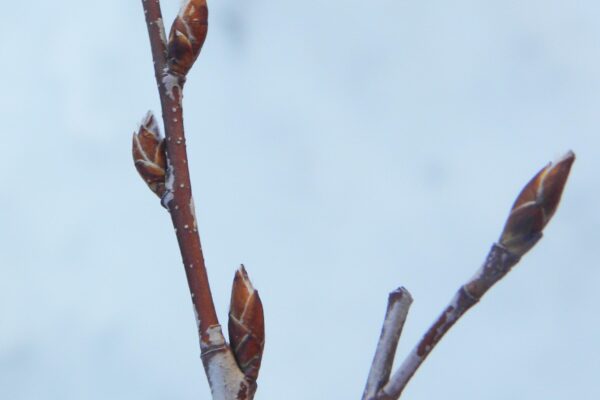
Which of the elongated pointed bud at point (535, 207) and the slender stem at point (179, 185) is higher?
the slender stem at point (179, 185)

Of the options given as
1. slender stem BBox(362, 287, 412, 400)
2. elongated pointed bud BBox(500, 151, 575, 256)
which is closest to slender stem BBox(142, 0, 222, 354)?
slender stem BBox(362, 287, 412, 400)

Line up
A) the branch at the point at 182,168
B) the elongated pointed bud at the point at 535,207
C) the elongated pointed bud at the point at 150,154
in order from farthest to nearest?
1. the elongated pointed bud at the point at 150,154
2. the branch at the point at 182,168
3. the elongated pointed bud at the point at 535,207

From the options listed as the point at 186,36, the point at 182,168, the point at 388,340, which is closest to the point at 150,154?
the point at 182,168

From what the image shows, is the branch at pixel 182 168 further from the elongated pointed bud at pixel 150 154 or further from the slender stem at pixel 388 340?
the slender stem at pixel 388 340

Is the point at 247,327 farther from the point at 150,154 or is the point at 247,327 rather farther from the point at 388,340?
the point at 150,154

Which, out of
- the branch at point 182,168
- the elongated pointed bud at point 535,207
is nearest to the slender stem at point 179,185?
the branch at point 182,168
